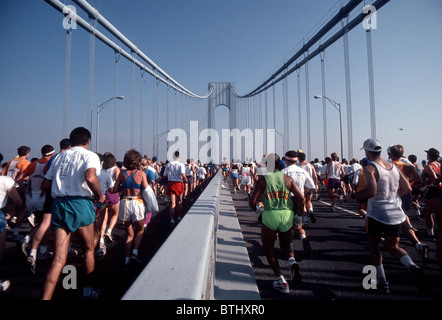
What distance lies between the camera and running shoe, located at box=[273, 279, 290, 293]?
2559mm

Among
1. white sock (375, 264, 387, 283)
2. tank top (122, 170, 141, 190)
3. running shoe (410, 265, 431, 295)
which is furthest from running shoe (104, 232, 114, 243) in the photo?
running shoe (410, 265, 431, 295)

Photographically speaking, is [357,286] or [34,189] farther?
[34,189]

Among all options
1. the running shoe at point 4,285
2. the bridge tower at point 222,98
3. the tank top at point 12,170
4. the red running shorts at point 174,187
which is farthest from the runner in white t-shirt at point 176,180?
the bridge tower at point 222,98

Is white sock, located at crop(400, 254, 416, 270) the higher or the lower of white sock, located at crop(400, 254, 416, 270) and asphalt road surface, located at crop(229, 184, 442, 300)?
the higher

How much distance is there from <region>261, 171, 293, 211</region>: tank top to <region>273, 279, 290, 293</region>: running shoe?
0.74 meters

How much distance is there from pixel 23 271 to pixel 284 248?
3.21 m

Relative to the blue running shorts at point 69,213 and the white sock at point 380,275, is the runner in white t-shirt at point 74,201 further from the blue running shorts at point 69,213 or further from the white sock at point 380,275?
the white sock at point 380,275

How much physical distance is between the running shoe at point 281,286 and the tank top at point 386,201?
1.18 meters

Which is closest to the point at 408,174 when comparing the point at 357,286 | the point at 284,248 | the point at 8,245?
the point at 357,286

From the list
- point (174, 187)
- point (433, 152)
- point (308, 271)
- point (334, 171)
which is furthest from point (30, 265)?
point (334, 171)

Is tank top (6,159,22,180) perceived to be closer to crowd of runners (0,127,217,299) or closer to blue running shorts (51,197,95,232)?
crowd of runners (0,127,217,299)

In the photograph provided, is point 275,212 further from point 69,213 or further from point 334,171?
point 334,171

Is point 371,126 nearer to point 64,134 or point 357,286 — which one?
point 357,286
